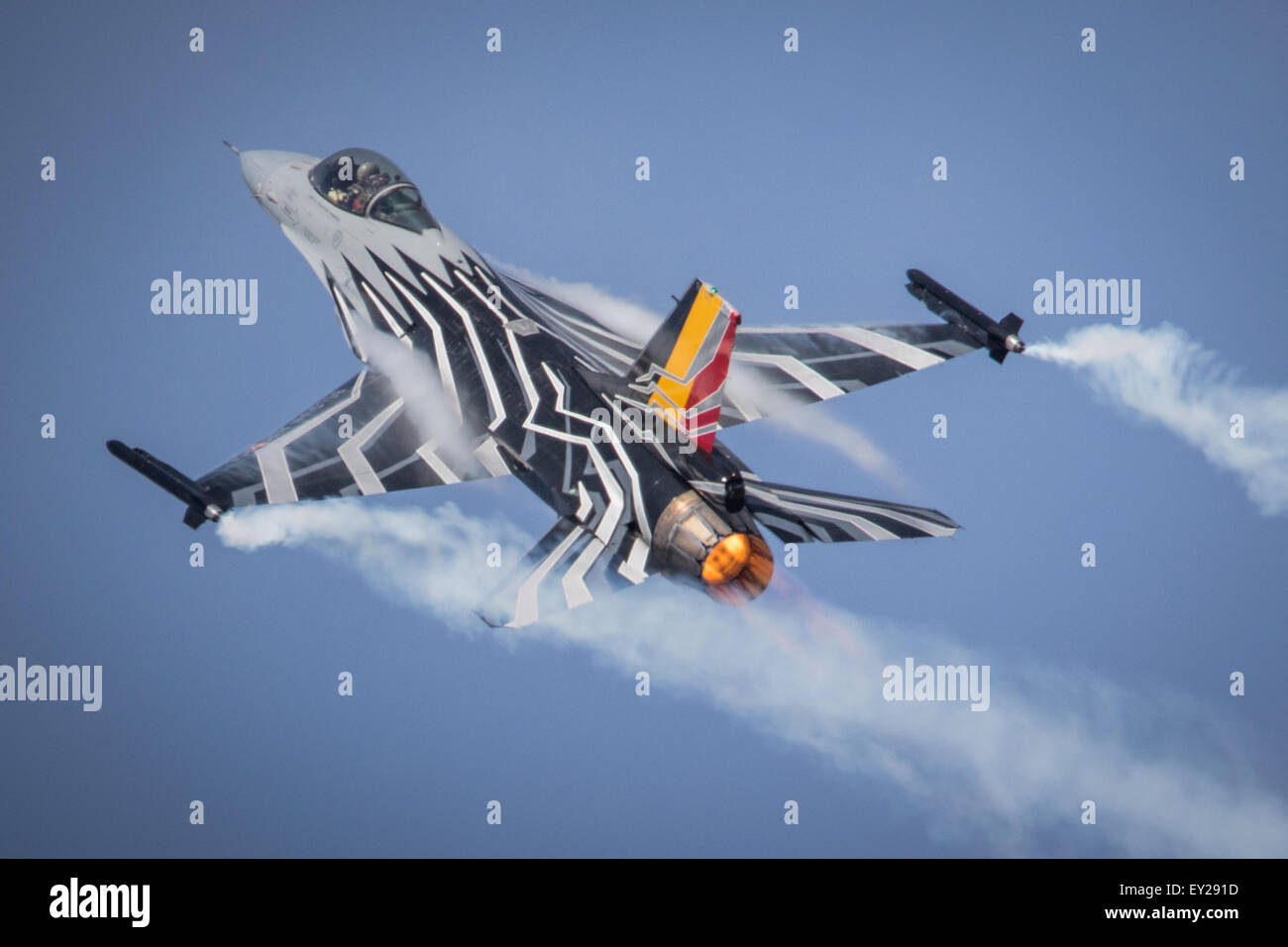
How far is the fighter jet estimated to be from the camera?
16.7m

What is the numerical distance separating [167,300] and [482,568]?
229 inches

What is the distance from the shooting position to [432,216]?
2027 centimetres

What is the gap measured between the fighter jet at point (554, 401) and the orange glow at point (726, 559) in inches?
0.8

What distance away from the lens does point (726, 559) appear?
16375mm

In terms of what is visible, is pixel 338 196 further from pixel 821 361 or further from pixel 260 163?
pixel 821 361

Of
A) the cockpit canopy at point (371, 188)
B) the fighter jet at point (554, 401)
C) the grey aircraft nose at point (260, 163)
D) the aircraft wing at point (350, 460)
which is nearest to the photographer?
the fighter jet at point (554, 401)

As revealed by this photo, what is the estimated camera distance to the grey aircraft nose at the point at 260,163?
2125cm

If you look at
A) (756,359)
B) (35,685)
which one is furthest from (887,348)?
(35,685)

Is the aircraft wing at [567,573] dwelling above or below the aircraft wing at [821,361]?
below

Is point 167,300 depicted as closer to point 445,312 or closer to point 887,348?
point 445,312

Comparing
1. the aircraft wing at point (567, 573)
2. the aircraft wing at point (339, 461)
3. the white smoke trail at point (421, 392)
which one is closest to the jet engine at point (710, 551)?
the aircraft wing at point (567, 573)

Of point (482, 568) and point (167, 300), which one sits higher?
point (167, 300)
